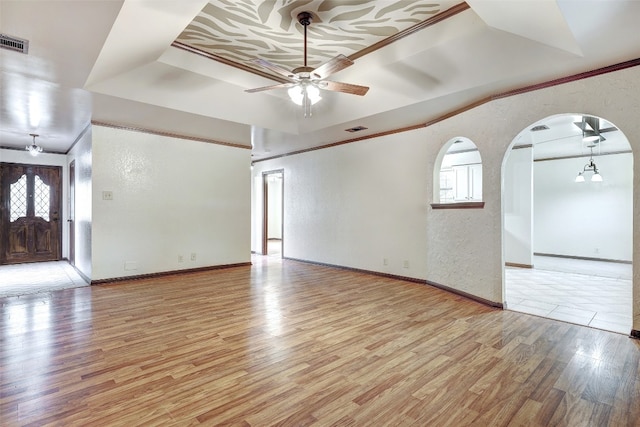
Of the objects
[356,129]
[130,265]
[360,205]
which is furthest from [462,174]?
[130,265]

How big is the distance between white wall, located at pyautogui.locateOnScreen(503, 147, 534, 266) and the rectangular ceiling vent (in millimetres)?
7378

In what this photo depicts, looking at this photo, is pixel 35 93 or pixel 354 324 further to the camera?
pixel 35 93

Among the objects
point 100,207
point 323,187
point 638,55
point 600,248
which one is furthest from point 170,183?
point 600,248

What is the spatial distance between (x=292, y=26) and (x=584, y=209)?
27.8ft

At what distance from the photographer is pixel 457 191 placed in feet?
25.8

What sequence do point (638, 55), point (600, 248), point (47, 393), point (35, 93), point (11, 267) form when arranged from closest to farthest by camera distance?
point (47, 393)
point (638, 55)
point (35, 93)
point (11, 267)
point (600, 248)

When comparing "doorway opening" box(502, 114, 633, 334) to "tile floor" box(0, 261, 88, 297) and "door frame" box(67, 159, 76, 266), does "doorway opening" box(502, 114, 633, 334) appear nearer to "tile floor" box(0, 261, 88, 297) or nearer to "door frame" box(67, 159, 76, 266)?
"tile floor" box(0, 261, 88, 297)

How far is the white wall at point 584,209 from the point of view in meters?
7.38

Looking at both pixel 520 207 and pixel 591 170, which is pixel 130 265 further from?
pixel 591 170

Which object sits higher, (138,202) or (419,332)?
(138,202)

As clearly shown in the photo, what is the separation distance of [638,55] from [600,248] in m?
6.59

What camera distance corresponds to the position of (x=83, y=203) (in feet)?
18.5

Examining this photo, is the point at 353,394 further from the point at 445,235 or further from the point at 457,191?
the point at 457,191

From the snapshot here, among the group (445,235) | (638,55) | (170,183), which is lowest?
(445,235)
